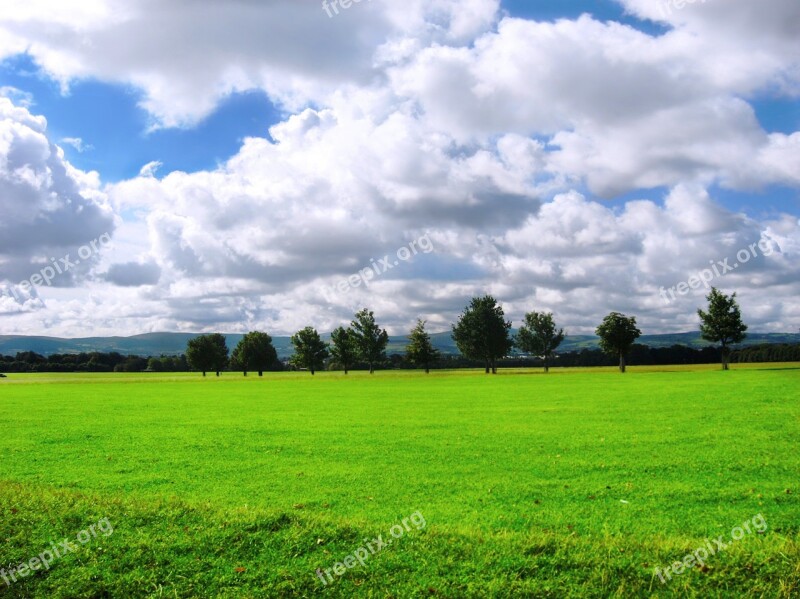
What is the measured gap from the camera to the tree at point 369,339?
139 meters

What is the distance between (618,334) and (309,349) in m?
75.5

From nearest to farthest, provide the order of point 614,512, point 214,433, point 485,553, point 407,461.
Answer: point 485,553, point 614,512, point 407,461, point 214,433

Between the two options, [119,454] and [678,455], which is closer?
[678,455]

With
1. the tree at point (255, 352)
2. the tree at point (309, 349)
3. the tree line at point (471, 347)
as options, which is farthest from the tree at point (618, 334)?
the tree at point (255, 352)

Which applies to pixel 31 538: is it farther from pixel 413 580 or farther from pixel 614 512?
pixel 614 512

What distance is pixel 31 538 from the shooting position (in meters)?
10.5

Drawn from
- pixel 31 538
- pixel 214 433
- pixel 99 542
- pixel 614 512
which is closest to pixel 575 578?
pixel 614 512

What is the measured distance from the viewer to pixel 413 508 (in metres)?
13.1

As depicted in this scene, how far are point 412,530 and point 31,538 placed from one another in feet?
24.3

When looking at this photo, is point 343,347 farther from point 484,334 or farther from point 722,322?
point 722,322

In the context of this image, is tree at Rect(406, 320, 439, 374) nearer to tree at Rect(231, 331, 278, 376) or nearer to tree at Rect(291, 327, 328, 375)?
tree at Rect(291, 327, 328, 375)

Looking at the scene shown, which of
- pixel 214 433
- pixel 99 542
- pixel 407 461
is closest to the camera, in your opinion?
pixel 99 542

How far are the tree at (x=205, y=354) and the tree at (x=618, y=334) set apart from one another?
10209cm

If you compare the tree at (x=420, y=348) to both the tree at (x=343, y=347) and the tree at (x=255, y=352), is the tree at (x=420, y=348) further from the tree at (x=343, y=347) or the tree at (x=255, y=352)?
the tree at (x=255, y=352)
